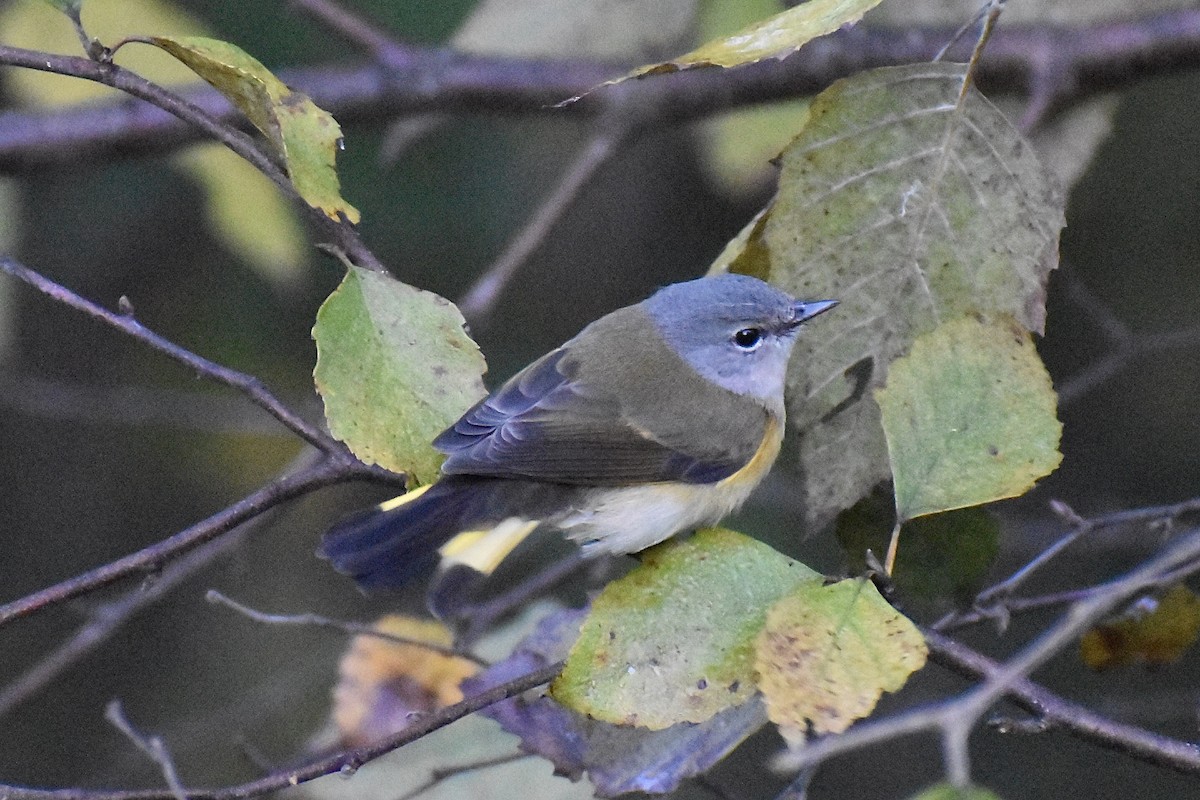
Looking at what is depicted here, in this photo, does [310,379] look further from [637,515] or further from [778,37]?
[778,37]

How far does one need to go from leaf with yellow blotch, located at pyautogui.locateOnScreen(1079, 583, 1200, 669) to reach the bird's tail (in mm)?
806

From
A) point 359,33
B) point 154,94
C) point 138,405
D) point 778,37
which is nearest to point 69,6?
point 154,94

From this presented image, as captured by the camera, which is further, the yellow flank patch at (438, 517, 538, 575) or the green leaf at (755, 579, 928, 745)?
the yellow flank patch at (438, 517, 538, 575)

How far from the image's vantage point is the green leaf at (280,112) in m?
1.24

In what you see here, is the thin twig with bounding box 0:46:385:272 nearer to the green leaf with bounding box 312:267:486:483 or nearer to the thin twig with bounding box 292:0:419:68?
the green leaf with bounding box 312:267:486:483

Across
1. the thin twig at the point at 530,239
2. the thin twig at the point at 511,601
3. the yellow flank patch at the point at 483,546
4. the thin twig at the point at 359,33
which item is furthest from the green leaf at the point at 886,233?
the thin twig at the point at 359,33

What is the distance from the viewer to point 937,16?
233 cm

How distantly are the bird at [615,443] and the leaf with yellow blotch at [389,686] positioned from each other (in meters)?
0.32

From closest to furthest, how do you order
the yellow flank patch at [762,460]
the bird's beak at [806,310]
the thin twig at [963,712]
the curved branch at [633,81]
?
the thin twig at [963,712] → the bird's beak at [806,310] → the yellow flank patch at [762,460] → the curved branch at [633,81]

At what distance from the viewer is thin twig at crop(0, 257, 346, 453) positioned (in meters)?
1.47

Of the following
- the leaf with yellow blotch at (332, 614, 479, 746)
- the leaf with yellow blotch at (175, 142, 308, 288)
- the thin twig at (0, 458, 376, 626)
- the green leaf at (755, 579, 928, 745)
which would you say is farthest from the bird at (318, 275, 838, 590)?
the leaf with yellow blotch at (175, 142, 308, 288)

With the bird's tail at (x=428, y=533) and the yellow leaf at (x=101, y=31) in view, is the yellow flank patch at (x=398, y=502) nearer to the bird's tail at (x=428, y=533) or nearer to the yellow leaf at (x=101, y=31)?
the bird's tail at (x=428, y=533)

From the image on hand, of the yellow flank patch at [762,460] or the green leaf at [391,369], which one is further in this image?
the yellow flank patch at [762,460]

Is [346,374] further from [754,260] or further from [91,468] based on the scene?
[91,468]
